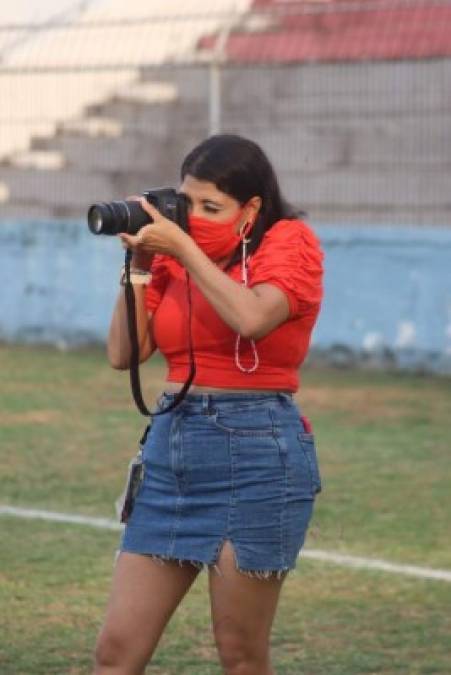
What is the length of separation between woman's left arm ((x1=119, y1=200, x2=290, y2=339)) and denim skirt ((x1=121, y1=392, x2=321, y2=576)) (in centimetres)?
27

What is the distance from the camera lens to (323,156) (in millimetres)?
17547

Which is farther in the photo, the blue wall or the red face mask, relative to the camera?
the blue wall

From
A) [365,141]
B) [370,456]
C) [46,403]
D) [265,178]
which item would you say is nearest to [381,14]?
[365,141]

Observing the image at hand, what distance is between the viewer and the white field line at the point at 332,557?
775 centimetres

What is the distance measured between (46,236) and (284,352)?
13871mm

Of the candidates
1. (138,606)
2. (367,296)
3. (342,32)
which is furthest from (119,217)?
(342,32)

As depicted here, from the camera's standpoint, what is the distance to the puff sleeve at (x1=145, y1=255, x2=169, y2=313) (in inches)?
192

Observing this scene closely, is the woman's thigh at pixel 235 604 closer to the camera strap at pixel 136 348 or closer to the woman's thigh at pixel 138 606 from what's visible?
the woman's thigh at pixel 138 606

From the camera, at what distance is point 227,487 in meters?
4.66

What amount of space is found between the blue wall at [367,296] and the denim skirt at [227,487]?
10974 mm

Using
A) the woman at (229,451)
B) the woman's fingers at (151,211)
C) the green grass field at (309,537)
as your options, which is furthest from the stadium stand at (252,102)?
the woman's fingers at (151,211)

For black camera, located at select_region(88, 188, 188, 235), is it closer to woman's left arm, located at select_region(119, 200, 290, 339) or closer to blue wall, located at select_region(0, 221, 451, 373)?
woman's left arm, located at select_region(119, 200, 290, 339)

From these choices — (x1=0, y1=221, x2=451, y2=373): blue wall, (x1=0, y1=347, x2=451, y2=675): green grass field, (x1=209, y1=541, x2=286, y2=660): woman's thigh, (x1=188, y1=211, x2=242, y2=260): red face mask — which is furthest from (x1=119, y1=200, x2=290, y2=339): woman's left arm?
(x1=0, y1=221, x2=451, y2=373): blue wall

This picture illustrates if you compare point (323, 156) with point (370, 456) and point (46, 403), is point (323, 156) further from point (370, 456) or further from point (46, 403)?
point (370, 456)
